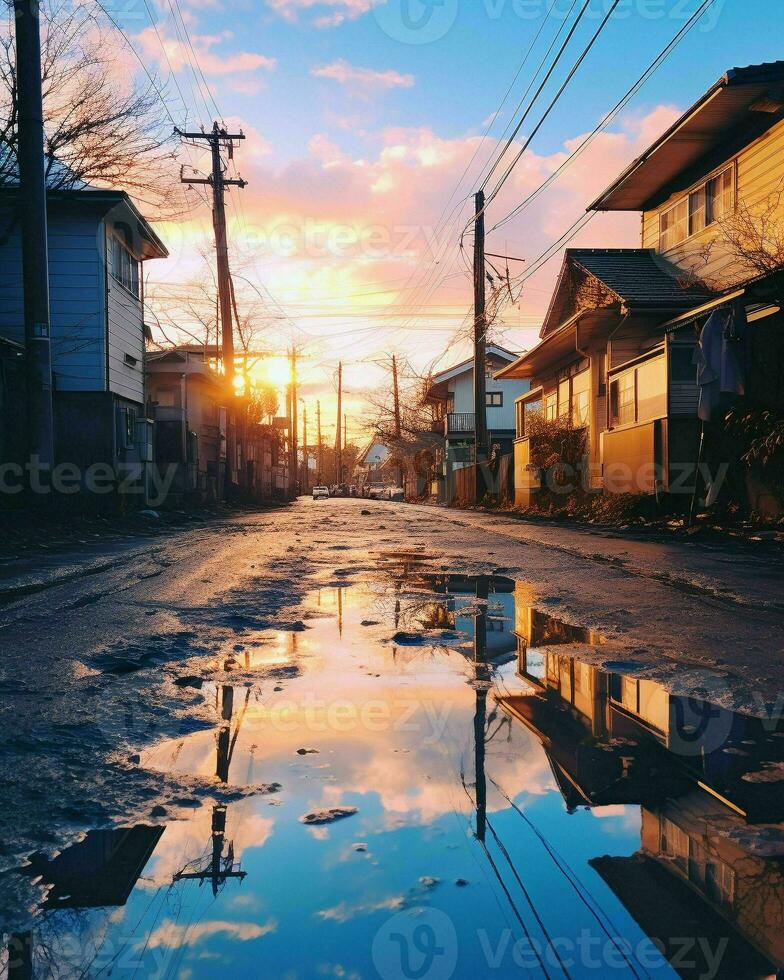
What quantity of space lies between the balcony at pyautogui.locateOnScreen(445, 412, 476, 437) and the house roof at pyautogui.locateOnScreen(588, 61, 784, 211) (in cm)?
2924

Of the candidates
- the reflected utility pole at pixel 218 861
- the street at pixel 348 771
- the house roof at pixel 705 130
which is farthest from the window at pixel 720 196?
the reflected utility pole at pixel 218 861

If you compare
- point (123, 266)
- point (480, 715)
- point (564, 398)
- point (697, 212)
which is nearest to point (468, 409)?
point (564, 398)

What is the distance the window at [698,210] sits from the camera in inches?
690

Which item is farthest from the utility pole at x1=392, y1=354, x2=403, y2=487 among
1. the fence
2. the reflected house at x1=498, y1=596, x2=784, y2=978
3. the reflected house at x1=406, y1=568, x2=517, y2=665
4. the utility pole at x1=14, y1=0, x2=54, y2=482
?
the reflected house at x1=498, y1=596, x2=784, y2=978

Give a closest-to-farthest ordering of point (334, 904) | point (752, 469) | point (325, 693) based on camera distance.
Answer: point (334, 904), point (325, 693), point (752, 469)

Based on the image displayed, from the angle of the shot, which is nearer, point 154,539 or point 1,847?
point 1,847

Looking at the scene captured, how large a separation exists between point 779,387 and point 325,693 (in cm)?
1096

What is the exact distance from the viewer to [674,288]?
64.1ft

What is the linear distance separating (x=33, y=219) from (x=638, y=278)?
1420 centimetres

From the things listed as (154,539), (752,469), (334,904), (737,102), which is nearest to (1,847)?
(334,904)

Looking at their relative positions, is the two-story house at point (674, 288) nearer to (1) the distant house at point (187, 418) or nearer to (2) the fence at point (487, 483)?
(2) the fence at point (487, 483)

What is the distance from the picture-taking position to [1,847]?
1.94 metres

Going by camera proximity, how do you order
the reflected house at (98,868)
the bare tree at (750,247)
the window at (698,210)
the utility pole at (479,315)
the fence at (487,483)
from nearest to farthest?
the reflected house at (98,868)
the bare tree at (750,247)
the window at (698,210)
the utility pole at (479,315)
the fence at (487,483)

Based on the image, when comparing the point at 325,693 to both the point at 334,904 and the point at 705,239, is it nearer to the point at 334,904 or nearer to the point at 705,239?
the point at 334,904
